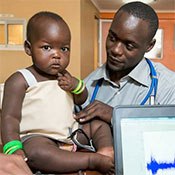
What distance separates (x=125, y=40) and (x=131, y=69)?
15cm

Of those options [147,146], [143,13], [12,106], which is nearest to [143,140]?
[147,146]

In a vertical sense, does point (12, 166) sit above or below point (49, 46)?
below

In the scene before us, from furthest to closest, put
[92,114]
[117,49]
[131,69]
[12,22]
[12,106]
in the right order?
[12,22], [131,69], [117,49], [92,114], [12,106]

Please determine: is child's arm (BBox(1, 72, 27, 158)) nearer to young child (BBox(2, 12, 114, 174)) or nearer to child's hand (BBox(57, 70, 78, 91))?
young child (BBox(2, 12, 114, 174))

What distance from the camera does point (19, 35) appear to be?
438 cm

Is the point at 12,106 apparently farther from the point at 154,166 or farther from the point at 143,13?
the point at 143,13

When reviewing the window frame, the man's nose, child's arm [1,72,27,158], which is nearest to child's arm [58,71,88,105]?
child's arm [1,72,27,158]

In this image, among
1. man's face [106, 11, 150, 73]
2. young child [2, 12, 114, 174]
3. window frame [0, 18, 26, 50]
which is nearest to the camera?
young child [2, 12, 114, 174]

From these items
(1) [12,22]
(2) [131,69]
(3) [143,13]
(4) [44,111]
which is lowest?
(4) [44,111]

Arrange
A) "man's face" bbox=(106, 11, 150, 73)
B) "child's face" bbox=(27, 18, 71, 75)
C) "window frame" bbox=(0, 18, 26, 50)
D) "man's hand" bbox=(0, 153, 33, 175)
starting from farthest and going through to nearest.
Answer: "window frame" bbox=(0, 18, 26, 50) < "man's face" bbox=(106, 11, 150, 73) < "child's face" bbox=(27, 18, 71, 75) < "man's hand" bbox=(0, 153, 33, 175)

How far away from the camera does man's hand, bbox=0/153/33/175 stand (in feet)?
1.37

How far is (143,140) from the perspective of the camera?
18.6 inches

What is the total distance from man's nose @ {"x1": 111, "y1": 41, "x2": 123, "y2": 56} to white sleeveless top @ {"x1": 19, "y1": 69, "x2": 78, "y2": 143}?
298mm

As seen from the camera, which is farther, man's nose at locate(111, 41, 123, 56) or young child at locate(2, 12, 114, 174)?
man's nose at locate(111, 41, 123, 56)
